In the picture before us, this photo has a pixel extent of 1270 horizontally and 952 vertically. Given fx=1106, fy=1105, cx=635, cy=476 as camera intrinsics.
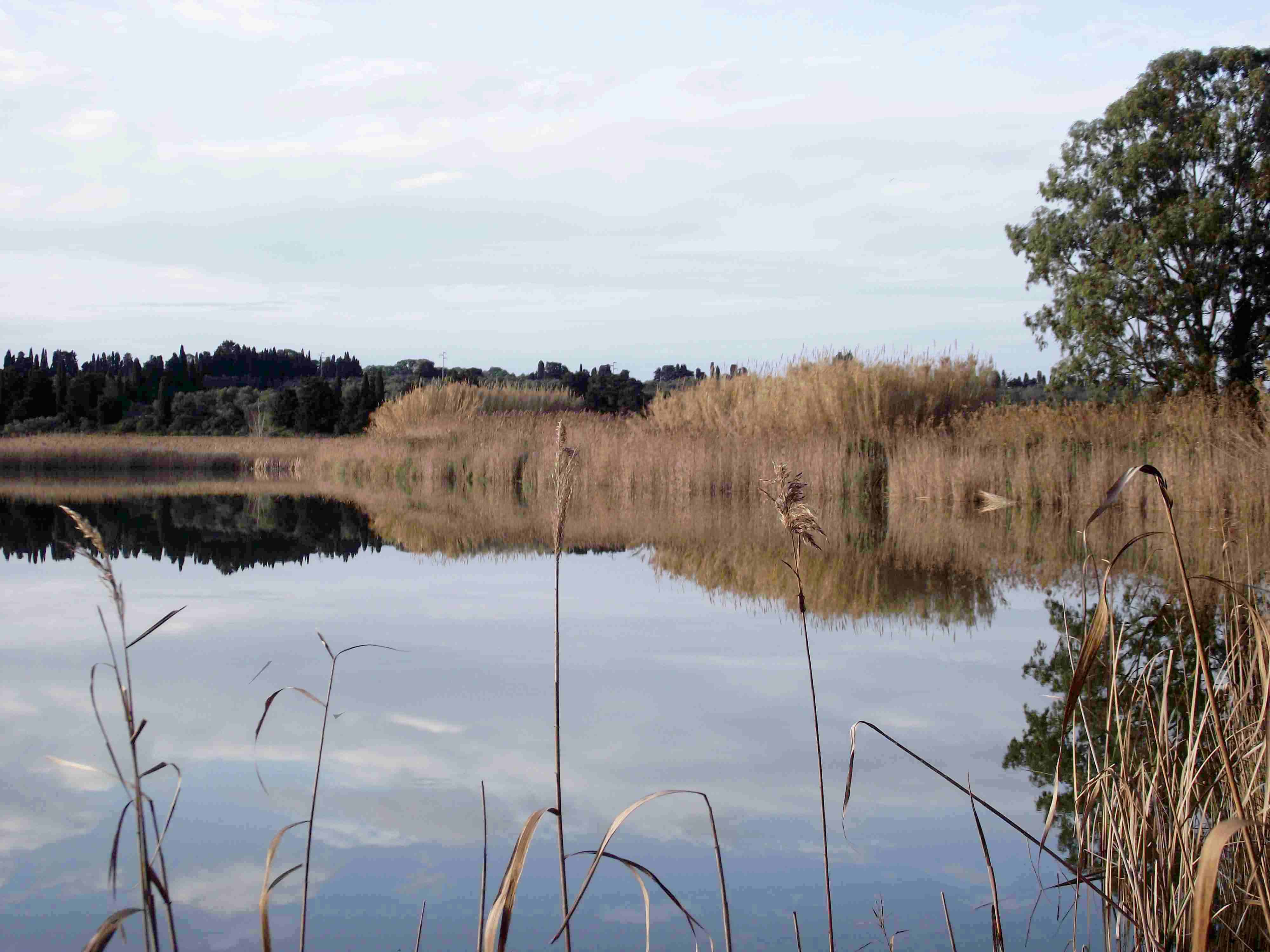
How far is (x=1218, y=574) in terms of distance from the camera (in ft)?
18.0

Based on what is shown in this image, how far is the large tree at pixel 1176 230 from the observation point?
51.5ft

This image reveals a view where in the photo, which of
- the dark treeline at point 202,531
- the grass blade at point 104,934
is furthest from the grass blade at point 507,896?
the dark treeline at point 202,531

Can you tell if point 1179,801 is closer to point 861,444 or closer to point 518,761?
point 518,761

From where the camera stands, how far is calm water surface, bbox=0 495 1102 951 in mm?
1992

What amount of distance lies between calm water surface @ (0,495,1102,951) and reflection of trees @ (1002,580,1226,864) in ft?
0.26

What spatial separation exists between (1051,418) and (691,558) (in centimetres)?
678

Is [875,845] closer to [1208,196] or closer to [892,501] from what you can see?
[892,501]

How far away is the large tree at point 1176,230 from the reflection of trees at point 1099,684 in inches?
487

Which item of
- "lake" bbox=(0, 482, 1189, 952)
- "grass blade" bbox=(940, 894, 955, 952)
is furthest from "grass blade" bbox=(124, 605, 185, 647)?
"grass blade" bbox=(940, 894, 955, 952)

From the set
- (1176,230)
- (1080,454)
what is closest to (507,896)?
(1080,454)

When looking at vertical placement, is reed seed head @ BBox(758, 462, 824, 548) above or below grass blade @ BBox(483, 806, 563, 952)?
above

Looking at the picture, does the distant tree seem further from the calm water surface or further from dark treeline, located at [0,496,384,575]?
the calm water surface

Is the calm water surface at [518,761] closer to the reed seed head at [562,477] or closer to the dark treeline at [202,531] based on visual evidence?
the reed seed head at [562,477]

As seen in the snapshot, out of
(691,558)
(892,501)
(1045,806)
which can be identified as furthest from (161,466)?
(1045,806)
